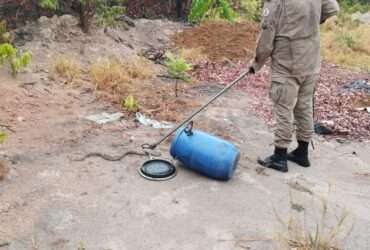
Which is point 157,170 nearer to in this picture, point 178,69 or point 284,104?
point 284,104

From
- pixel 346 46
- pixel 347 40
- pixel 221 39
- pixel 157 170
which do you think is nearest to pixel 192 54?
pixel 221 39

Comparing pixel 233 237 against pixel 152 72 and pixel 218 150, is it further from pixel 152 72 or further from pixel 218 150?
pixel 152 72

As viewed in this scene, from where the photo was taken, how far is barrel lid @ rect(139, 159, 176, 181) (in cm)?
379

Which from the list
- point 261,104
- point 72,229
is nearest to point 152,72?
point 261,104

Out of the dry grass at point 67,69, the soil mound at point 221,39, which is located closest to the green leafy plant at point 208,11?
the soil mound at point 221,39

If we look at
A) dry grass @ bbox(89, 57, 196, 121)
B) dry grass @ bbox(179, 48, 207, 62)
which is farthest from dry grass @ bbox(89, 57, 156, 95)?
dry grass @ bbox(179, 48, 207, 62)

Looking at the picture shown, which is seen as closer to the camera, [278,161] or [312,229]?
[312,229]

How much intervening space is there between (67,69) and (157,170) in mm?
2437

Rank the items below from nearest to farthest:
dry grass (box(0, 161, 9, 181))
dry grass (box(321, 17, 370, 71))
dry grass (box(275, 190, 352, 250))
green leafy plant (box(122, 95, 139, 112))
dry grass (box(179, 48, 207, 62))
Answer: dry grass (box(275, 190, 352, 250)) < dry grass (box(0, 161, 9, 181)) < green leafy plant (box(122, 95, 139, 112)) < dry grass (box(179, 48, 207, 62)) < dry grass (box(321, 17, 370, 71))

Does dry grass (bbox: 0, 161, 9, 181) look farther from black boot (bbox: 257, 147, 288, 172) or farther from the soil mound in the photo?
the soil mound

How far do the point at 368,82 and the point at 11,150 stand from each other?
5438 millimetres

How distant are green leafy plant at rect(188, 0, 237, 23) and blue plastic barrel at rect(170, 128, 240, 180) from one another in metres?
6.15

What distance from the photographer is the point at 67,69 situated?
577cm

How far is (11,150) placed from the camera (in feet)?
13.1
